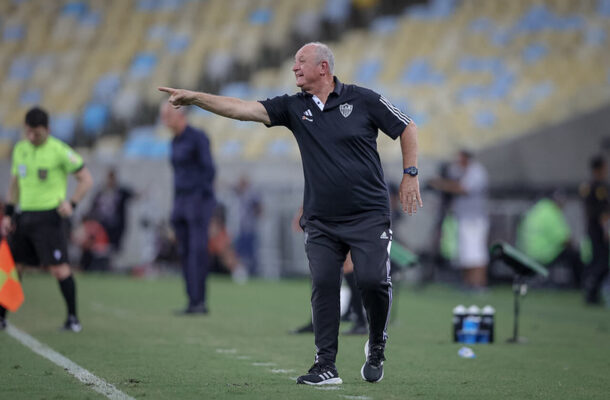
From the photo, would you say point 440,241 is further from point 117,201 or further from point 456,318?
point 456,318

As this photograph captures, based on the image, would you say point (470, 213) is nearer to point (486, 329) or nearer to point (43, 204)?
point (486, 329)

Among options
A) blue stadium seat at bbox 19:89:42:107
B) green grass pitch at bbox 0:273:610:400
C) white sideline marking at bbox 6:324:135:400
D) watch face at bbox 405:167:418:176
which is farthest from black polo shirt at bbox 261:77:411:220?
blue stadium seat at bbox 19:89:42:107

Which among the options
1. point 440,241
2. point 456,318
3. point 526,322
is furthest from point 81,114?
point 456,318

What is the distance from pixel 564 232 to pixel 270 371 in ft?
42.2

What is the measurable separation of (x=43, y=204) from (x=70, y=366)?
114 inches

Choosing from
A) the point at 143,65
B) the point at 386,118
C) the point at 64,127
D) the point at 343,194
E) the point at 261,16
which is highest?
the point at 261,16

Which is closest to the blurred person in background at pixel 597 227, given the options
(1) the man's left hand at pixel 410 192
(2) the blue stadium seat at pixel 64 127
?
(1) the man's left hand at pixel 410 192

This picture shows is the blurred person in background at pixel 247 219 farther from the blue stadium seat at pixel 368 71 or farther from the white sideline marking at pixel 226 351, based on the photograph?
the white sideline marking at pixel 226 351

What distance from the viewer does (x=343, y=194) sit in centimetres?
683

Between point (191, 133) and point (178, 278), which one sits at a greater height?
point (191, 133)

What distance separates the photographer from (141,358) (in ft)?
26.7

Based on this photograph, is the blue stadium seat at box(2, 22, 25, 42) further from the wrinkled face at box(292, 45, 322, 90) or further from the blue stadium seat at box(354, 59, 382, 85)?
the wrinkled face at box(292, 45, 322, 90)

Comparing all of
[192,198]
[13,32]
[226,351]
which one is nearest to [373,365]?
[226,351]

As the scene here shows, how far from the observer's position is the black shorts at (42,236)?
395 inches
